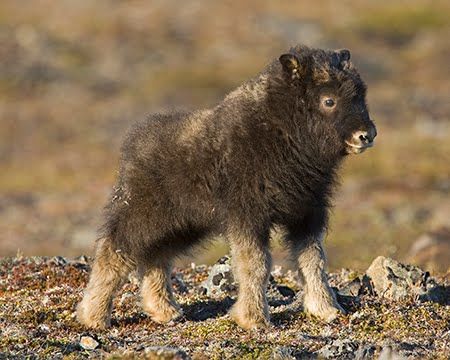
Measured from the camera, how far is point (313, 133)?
1195cm

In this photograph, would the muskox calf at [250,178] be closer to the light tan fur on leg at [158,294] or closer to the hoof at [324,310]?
the hoof at [324,310]

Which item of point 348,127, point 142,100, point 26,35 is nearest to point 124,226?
point 348,127

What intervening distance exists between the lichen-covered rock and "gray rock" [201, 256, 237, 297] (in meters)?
2.11

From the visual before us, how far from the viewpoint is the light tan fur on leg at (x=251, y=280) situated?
11.8 meters

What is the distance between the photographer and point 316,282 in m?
12.4

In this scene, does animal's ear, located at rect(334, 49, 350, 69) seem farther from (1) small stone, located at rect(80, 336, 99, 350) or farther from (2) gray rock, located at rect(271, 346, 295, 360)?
(1) small stone, located at rect(80, 336, 99, 350)

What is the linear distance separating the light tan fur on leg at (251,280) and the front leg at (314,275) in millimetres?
600

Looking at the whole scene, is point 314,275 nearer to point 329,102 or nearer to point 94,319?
point 329,102

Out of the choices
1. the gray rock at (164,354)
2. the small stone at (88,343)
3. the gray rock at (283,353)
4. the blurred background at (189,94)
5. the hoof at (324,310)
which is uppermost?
the blurred background at (189,94)

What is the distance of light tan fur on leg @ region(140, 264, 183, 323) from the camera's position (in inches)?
515

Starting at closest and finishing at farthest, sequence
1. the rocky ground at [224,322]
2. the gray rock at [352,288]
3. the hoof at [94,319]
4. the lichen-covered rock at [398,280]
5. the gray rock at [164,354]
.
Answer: the gray rock at [164,354]
the rocky ground at [224,322]
the hoof at [94,319]
the lichen-covered rock at [398,280]
the gray rock at [352,288]

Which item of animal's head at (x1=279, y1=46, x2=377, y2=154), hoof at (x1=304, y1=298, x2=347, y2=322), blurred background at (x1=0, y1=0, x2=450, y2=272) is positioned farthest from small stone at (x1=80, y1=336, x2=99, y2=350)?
animal's head at (x1=279, y1=46, x2=377, y2=154)

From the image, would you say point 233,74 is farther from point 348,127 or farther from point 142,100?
point 348,127

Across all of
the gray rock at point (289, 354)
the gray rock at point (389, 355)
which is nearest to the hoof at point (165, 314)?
the gray rock at point (289, 354)
